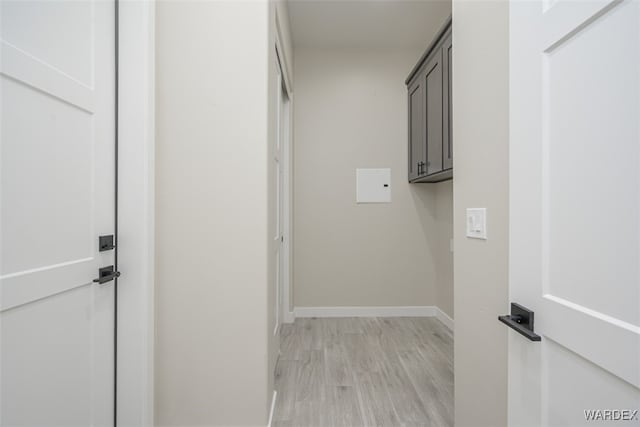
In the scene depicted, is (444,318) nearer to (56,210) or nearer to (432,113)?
(432,113)

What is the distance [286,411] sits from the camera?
5.48ft

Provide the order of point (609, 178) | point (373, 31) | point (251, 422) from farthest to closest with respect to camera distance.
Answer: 1. point (373, 31)
2. point (251, 422)
3. point (609, 178)

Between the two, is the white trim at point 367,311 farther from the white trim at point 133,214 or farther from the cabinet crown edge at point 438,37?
the cabinet crown edge at point 438,37

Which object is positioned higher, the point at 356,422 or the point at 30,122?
the point at 30,122

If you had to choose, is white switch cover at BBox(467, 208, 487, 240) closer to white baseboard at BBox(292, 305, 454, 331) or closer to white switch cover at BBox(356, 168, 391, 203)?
white switch cover at BBox(356, 168, 391, 203)

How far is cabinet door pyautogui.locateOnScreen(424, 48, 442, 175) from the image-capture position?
226 cm

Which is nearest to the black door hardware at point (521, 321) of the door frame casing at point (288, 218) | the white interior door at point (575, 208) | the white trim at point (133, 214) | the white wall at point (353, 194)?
the white interior door at point (575, 208)

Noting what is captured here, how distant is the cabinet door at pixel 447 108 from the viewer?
2071 mm

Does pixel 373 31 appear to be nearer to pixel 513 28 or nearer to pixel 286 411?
pixel 513 28

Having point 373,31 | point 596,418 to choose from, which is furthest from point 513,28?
point 373,31

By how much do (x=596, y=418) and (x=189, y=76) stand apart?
1838mm

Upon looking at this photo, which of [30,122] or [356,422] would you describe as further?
[356,422]

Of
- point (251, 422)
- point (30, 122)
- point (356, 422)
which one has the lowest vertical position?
point (356, 422)

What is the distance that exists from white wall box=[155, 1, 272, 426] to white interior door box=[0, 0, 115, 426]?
23 cm
